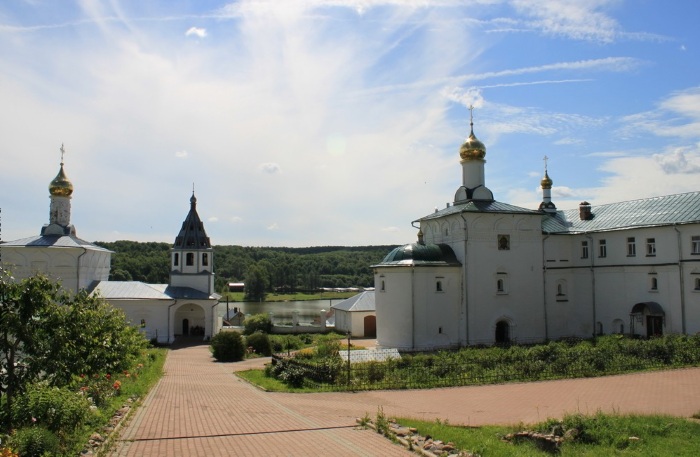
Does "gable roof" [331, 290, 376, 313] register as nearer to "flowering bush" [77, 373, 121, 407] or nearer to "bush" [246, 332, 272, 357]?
"bush" [246, 332, 272, 357]

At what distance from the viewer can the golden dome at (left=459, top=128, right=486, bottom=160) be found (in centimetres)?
2786

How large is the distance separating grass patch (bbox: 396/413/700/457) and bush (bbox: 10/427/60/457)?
5.49 metres

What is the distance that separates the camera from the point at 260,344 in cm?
2619

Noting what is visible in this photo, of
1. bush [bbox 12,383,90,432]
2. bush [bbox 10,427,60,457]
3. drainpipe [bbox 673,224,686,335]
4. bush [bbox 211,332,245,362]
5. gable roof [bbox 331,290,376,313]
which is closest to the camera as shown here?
bush [bbox 10,427,60,457]

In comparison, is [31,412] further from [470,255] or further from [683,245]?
[683,245]

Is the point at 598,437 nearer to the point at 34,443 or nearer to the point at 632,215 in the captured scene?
the point at 34,443

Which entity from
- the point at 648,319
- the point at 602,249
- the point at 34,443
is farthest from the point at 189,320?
the point at 34,443

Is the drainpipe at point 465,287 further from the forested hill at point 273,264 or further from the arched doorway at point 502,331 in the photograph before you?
the forested hill at point 273,264

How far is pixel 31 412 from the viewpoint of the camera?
812 centimetres

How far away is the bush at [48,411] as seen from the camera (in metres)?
8.10

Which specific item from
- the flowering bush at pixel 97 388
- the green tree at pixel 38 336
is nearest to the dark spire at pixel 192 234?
the flowering bush at pixel 97 388

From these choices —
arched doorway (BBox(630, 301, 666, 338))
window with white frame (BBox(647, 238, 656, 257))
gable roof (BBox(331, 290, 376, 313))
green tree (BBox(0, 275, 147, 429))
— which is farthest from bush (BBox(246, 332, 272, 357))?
window with white frame (BBox(647, 238, 656, 257))

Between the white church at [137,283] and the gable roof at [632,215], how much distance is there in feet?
63.8

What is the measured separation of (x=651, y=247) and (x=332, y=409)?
60.6ft
